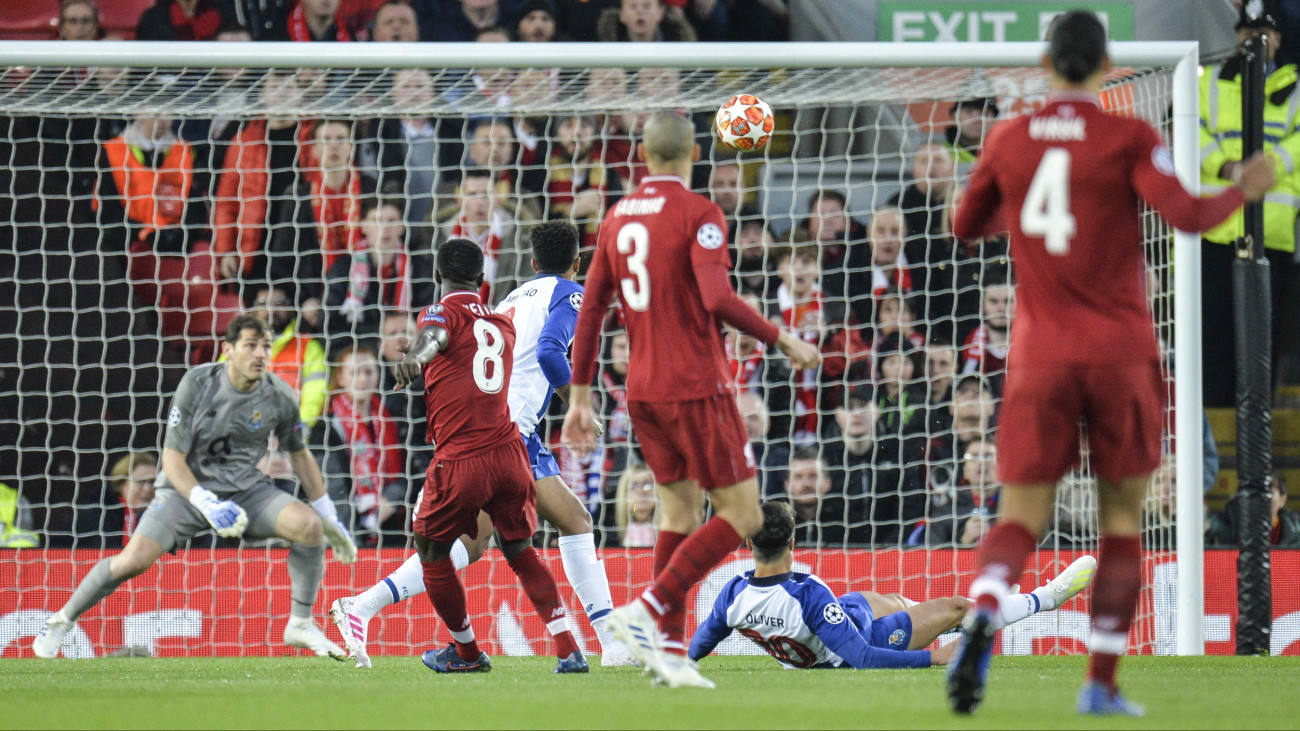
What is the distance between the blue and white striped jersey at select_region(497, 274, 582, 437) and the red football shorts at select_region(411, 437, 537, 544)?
59 cm

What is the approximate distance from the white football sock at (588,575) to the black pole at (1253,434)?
134 inches

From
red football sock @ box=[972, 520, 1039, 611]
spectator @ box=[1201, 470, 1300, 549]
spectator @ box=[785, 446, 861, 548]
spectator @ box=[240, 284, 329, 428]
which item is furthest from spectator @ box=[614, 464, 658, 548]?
red football sock @ box=[972, 520, 1039, 611]

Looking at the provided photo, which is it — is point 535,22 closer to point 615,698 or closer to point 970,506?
point 970,506

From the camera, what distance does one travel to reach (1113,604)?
148 inches

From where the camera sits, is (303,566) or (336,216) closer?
(303,566)

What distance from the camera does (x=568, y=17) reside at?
11.0 metres

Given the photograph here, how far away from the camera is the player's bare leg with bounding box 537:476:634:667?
6.66 metres

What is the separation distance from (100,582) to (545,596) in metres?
2.57

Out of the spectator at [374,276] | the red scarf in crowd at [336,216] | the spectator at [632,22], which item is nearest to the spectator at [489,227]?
the spectator at [374,276]

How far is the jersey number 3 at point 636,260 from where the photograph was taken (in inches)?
188

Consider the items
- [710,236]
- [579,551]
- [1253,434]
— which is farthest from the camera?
[1253,434]

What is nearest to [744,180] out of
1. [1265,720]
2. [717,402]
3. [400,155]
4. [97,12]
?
[400,155]

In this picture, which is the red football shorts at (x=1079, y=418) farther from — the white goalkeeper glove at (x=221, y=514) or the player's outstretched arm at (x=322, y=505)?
the player's outstretched arm at (x=322, y=505)

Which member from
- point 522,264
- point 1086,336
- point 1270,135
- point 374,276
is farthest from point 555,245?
point 1270,135
